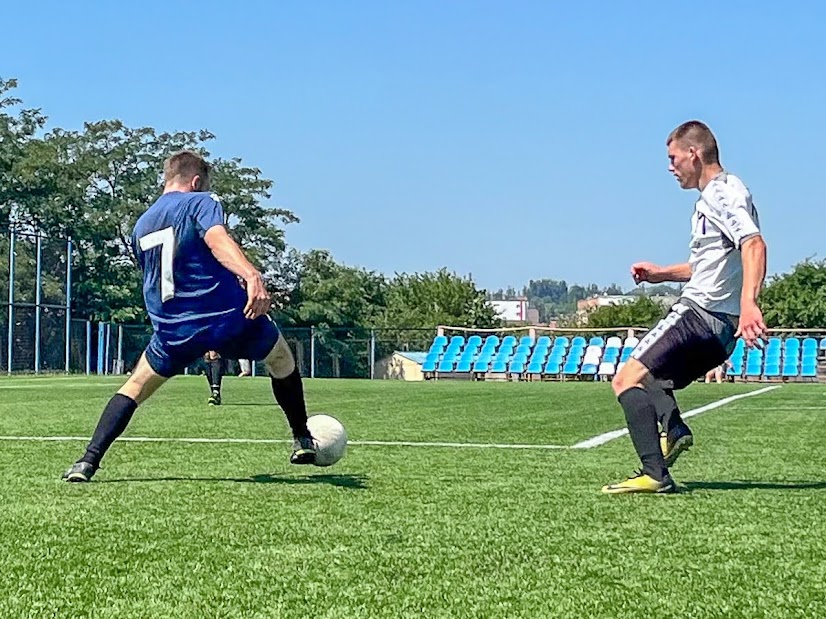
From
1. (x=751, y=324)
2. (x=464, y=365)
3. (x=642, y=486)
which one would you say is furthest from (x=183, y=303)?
(x=464, y=365)

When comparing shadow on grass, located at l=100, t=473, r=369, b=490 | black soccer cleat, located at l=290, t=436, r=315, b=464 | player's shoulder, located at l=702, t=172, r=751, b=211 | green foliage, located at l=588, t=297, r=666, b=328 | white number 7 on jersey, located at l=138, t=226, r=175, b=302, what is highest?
green foliage, located at l=588, t=297, r=666, b=328

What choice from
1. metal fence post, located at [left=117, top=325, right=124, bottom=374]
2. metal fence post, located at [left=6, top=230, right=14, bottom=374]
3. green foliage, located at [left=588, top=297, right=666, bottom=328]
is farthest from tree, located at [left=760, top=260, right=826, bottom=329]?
metal fence post, located at [left=6, top=230, right=14, bottom=374]

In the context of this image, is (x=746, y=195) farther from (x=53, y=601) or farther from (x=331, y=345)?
(x=331, y=345)

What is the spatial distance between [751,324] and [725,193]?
72cm

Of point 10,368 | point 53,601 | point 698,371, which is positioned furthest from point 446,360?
point 53,601

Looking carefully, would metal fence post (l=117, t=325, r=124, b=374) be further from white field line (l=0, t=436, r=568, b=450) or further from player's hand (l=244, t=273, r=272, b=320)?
player's hand (l=244, t=273, r=272, b=320)

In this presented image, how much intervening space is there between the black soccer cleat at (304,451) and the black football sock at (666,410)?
70.5 inches

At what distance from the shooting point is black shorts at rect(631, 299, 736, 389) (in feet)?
19.6

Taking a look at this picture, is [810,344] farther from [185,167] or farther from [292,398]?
[185,167]

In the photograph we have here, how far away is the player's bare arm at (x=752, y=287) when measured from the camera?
217 inches

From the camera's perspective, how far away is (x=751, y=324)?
5512 mm

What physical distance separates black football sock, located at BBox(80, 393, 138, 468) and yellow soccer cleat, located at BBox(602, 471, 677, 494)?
2385 mm

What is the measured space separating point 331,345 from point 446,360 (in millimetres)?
8181

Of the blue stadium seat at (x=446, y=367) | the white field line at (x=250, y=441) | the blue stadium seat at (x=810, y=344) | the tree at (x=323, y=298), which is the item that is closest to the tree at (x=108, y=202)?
the tree at (x=323, y=298)
